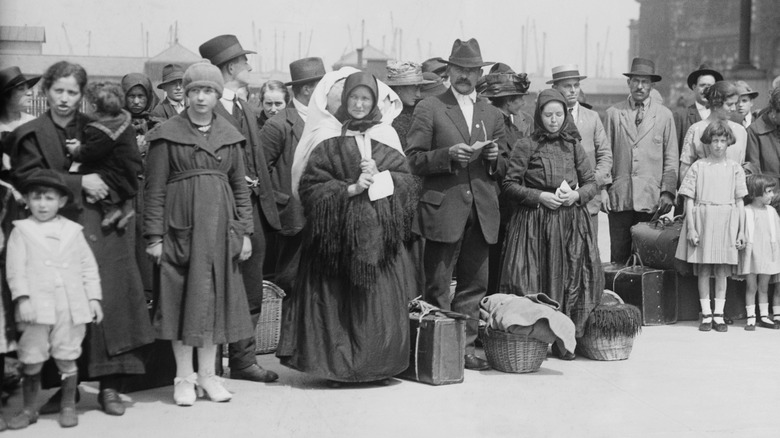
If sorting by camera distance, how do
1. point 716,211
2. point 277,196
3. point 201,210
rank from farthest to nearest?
point 716,211 → point 277,196 → point 201,210

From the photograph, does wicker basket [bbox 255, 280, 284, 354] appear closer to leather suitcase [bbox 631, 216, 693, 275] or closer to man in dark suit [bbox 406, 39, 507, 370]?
man in dark suit [bbox 406, 39, 507, 370]

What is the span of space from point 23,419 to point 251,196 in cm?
213

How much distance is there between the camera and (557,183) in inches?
300

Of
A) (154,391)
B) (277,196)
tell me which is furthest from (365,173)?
(154,391)

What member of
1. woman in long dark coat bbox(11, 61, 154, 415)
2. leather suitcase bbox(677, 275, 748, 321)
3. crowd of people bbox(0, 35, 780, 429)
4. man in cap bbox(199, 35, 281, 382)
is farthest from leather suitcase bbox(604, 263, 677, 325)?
woman in long dark coat bbox(11, 61, 154, 415)

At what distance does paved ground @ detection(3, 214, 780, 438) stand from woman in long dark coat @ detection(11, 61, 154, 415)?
30cm

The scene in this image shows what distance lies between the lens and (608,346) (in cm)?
762

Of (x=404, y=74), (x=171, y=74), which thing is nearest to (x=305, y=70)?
(x=404, y=74)

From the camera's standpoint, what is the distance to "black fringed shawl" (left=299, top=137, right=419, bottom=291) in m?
6.59

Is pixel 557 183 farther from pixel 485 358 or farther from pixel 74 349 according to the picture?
pixel 74 349

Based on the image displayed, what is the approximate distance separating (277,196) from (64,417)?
255 cm

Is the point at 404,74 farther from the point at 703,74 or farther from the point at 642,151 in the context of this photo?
the point at 703,74

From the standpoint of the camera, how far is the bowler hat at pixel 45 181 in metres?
5.66

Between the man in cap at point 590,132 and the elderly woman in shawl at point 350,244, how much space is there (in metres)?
2.10
